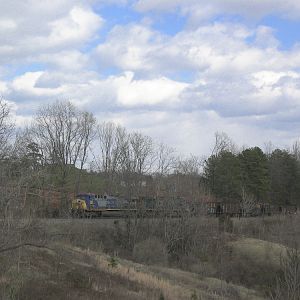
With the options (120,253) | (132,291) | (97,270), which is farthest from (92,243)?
(132,291)

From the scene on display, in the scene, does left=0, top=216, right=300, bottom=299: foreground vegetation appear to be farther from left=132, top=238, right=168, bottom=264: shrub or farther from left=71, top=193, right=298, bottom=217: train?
left=71, top=193, right=298, bottom=217: train

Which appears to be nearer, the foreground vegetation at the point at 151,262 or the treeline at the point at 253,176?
the foreground vegetation at the point at 151,262

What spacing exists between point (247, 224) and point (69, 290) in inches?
1649

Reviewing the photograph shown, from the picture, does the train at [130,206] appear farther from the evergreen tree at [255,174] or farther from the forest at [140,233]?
the evergreen tree at [255,174]

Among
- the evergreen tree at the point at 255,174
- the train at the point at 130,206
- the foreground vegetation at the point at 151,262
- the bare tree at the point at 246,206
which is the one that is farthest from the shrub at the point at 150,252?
the evergreen tree at the point at 255,174

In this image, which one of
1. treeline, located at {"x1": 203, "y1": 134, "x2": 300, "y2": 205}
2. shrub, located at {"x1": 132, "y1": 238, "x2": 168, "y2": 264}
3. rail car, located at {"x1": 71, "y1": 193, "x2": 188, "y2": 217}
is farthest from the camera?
treeline, located at {"x1": 203, "y1": 134, "x2": 300, "y2": 205}

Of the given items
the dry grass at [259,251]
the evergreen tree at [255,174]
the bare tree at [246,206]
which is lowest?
the dry grass at [259,251]

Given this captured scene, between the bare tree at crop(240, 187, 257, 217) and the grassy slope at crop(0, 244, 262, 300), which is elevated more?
the bare tree at crop(240, 187, 257, 217)

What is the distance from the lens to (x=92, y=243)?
119 feet

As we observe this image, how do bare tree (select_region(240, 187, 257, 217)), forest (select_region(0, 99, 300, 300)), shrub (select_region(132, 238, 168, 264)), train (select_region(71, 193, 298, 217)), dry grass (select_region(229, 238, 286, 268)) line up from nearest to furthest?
forest (select_region(0, 99, 300, 300))
shrub (select_region(132, 238, 168, 264))
dry grass (select_region(229, 238, 286, 268))
train (select_region(71, 193, 298, 217))
bare tree (select_region(240, 187, 257, 217))

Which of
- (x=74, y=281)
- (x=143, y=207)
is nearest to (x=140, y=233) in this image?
(x=143, y=207)

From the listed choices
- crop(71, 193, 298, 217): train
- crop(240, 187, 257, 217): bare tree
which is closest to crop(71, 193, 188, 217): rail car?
crop(71, 193, 298, 217): train

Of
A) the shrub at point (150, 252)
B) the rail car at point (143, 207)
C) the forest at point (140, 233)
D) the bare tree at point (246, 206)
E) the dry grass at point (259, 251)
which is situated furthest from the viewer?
the bare tree at point (246, 206)

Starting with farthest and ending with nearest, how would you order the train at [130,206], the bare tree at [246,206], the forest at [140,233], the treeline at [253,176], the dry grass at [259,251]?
the treeline at [253,176], the bare tree at [246,206], the train at [130,206], the dry grass at [259,251], the forest at [140,233]
